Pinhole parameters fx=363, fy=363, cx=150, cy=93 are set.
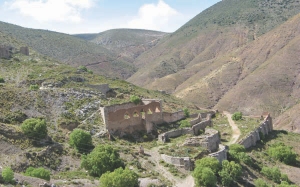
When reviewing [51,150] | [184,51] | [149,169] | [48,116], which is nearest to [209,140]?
[149,169]

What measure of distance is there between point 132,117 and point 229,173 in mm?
15453

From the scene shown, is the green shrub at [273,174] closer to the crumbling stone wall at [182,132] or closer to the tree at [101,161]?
the crumbling stone wall at [182,132]

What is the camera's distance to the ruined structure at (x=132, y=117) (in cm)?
4391

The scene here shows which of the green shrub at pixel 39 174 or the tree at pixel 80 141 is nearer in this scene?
the green shrub at pixel 39 174

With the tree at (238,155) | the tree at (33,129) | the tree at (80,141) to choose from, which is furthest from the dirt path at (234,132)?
the tree at (33,129)

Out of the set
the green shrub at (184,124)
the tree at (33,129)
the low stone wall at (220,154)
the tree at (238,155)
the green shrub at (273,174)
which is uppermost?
the tree at (33,129)

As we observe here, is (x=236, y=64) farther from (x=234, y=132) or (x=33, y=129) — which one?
(x=33, y=129)

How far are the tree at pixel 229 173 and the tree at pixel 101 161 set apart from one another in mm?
9454

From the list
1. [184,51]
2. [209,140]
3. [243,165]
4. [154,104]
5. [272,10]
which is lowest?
[243,165]

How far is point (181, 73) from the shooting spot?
6299 inches

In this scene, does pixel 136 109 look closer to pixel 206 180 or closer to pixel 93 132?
pixel 93 132

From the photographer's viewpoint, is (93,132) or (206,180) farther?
(93,132)

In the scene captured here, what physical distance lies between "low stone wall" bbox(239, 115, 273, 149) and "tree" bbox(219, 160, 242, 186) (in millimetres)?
13735

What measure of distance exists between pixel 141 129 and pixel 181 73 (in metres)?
116
